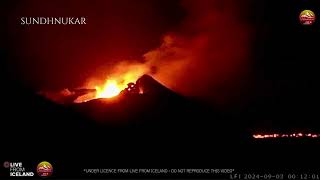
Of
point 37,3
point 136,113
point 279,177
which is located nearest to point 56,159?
point 136,113

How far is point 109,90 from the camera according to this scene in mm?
5973

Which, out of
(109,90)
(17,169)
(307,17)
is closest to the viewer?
(17,169)

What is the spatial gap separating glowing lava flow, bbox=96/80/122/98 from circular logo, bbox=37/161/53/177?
1.20m

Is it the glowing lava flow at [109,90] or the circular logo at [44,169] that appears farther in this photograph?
the glowing lava flow at [109,90]

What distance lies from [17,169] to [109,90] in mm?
1581

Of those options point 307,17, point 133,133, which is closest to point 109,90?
point 133,133

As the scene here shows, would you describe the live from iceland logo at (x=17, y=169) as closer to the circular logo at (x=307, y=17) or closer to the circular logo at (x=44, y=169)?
the circular logo at (x=44, y=169)

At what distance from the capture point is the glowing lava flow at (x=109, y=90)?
590cm

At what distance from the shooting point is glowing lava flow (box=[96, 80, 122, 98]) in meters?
5.90

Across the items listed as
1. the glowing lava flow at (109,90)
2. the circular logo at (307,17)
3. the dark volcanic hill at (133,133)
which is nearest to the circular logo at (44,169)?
the dark volcanic hill at (133,133)

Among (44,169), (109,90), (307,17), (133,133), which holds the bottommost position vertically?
(44,169)

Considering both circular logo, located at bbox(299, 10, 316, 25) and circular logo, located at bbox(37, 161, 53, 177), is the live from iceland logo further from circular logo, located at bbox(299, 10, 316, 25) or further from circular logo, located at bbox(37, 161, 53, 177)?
circular logo, located at bbox(299, 10, 316, 25)

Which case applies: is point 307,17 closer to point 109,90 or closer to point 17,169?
point 109,90

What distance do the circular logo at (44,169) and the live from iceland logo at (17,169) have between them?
95 millimetres
